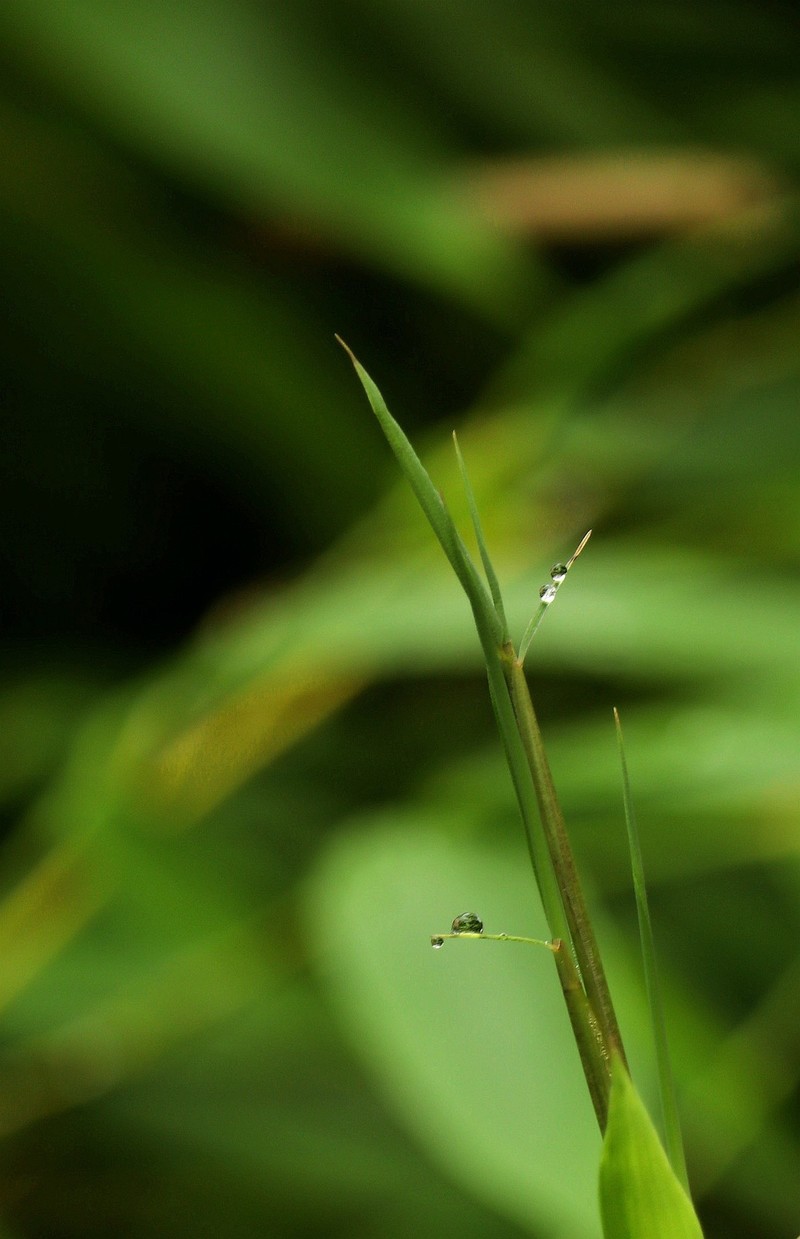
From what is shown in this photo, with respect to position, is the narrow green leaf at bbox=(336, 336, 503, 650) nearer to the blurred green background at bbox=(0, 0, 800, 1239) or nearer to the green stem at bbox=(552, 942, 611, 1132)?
the green stem at bbox=(552, 942, 611, 1132)

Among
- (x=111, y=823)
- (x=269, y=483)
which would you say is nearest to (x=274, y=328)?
(x=269, y=483)

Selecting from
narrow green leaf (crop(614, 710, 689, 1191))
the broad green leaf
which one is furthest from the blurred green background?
narrow green leaf (crop(614, 710, 689, 1191))

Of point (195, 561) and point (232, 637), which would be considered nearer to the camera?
point (232, 637)

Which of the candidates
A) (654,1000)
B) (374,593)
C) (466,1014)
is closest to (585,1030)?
(654,1000)

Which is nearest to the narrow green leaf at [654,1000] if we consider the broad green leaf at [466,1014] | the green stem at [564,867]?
the green stem at [564,867]

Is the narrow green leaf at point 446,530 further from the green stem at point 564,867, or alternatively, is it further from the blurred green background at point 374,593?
the blurred green background at point 374,593

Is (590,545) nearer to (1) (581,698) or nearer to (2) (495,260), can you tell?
(1) (581,698)
